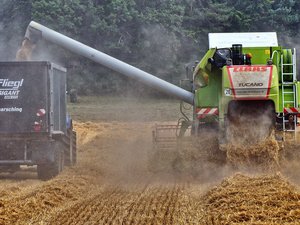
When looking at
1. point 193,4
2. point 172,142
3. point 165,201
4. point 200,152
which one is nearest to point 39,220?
point 165,201

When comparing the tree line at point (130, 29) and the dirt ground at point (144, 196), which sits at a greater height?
the tree line at point (130, 29)

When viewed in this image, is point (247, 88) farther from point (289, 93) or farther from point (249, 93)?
point (289, 93)

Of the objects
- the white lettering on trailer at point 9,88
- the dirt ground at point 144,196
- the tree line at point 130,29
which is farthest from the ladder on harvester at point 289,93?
the tree line at point 130,29

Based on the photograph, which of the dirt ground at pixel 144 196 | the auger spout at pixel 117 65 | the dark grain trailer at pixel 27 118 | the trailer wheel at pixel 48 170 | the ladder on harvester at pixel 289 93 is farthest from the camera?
the auger spout at pixel 117 65

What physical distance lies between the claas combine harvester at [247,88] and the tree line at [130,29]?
16139 mm

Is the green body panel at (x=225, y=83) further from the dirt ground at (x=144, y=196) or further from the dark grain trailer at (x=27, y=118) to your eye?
the dark grain trailer at (x=27, y=118)

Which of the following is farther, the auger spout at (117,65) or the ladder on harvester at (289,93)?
the auger spout at (117,65)

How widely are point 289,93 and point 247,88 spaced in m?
1.16

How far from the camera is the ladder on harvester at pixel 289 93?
9.15 metres

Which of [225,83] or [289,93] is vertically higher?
[225,83]

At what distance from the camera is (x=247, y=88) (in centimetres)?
874

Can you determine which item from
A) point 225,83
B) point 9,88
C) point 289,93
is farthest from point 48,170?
point 289,93

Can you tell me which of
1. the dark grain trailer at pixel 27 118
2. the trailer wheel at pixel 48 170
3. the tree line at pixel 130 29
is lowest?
the trailer wheel at pixel 48 170

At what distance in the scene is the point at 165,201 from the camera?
281 inches
